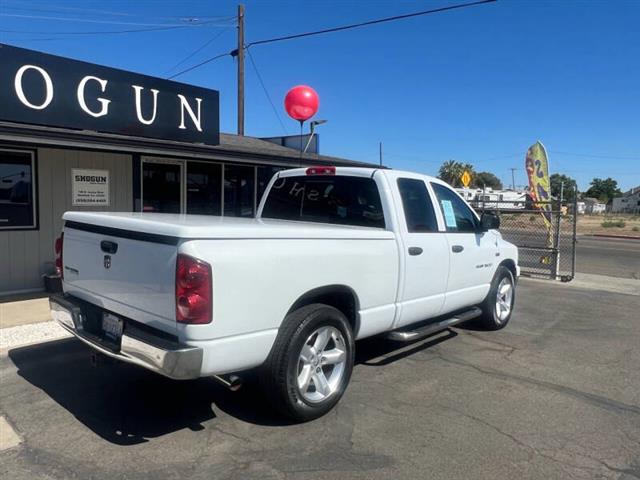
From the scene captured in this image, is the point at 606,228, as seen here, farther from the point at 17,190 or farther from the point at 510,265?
the point at 17,190

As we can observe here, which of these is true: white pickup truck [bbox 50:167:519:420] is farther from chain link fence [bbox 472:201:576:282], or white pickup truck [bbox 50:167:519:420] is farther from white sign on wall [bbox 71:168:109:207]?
chain link fence [bbox 472:201:576:282]

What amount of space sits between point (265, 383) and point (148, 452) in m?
0.88

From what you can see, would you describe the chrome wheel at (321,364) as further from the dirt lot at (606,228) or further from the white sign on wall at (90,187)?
the dirt lot at (606,228)

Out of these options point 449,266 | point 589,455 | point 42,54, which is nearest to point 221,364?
point 589,455

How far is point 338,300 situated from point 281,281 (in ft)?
2.84

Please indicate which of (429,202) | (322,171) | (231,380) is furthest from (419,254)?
(231,380)

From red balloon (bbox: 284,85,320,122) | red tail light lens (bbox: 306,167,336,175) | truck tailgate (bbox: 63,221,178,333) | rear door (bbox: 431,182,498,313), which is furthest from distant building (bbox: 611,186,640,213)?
truck tailgate (bbox: 63,221,178,333)

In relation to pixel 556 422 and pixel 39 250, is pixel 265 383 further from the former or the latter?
pixel 39 250

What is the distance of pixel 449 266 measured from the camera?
5465 millimetres

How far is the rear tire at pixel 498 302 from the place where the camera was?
21.6 feet

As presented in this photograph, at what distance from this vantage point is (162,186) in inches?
403

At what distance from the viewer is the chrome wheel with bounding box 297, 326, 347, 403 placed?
3920mm

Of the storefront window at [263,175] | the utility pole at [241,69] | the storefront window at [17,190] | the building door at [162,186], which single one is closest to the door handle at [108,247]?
the storefront window at [17,190]

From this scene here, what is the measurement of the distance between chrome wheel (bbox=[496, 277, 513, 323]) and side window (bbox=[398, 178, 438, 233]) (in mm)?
2026
